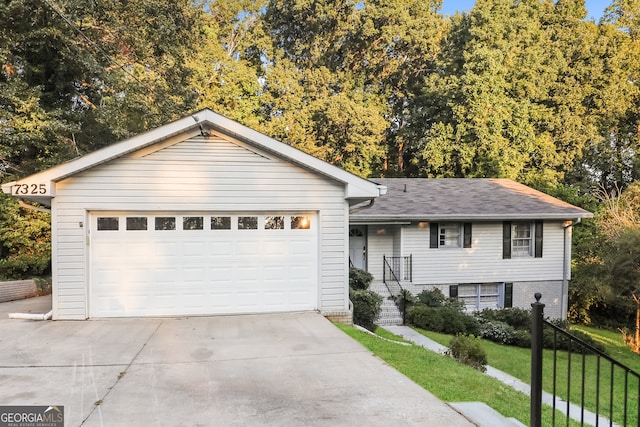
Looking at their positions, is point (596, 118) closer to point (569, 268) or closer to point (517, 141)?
point (517, 141)

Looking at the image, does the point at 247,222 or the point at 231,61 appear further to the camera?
the point at 231,61

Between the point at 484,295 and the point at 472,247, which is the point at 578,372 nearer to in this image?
the point at 484,295

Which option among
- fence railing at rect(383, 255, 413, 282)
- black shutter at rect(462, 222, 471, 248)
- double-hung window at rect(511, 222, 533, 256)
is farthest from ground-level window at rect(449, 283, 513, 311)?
fence railing at rect(383, 255, 413, 282)

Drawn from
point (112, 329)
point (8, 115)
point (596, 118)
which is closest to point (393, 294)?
point (112, 329)

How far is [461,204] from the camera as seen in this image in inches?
599

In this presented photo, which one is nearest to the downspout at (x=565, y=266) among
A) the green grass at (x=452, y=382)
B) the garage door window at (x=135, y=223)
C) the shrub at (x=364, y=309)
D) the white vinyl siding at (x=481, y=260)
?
the white vinyl siding at (x=481, y=260)

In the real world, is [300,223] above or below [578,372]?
above

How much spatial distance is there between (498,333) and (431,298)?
2.17 m

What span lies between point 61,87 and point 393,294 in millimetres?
14970

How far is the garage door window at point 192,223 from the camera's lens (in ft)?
27.4

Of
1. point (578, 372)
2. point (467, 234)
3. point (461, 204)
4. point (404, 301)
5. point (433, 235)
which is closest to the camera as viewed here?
point (578, 372)

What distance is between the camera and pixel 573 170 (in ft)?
84.2

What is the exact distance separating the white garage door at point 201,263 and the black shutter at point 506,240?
913cm

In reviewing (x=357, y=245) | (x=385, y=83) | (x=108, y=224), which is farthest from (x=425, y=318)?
(x=385, y=83)
